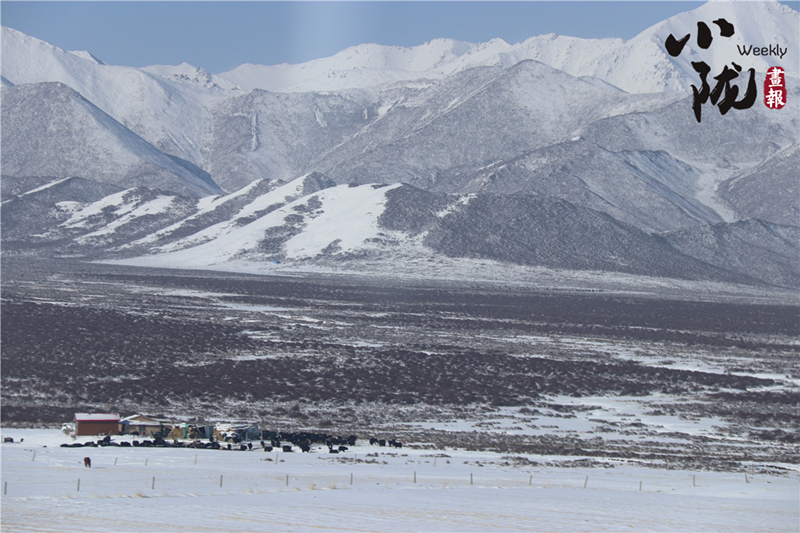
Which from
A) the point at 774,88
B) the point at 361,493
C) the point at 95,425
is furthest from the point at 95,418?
the point at 774,88

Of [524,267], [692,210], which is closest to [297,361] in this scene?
[524,267]

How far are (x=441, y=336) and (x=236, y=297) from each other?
2972 cm

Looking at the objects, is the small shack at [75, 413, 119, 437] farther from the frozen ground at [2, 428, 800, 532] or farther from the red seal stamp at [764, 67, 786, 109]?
the red seal stamp at [764, 67, 786, 109]

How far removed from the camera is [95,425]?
29000 mm

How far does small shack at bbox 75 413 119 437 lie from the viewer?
93.8 feet

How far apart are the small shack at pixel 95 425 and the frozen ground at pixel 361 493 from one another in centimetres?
84

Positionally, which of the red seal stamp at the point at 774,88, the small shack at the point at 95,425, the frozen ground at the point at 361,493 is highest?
the red seal stamp at the point at 774,88

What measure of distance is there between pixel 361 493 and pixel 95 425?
457 inches

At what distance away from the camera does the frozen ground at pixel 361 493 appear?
1831cm

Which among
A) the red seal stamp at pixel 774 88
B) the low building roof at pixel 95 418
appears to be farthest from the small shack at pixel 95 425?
the red seal stamp at pixel 774 88

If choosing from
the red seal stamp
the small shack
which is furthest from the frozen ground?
the red seal stamp

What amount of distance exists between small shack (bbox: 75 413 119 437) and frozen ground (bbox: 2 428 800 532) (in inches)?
33.1

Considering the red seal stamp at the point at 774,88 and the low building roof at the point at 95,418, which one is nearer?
the low building roof at the point at 95,418

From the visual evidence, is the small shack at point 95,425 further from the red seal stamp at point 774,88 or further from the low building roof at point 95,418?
the red seal stamp at point 774,88
